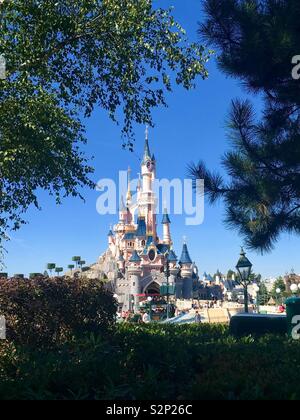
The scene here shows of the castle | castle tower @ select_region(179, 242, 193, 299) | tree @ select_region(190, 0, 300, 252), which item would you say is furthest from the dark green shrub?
castle tower @ select_region(179, 242, 193, 299)

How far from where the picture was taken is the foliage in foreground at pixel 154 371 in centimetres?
498

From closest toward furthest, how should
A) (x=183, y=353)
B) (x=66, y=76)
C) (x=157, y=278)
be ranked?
1. (x=183, y=353)
2. (x=66, y=76)
3. (x=157, y=278)

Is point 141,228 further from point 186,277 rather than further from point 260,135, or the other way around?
point 260,135

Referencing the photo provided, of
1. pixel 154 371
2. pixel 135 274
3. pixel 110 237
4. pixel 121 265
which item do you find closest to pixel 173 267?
pixel 135 274

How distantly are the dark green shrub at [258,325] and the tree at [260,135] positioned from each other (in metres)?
1.94

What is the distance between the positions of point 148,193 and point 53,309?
66.8 meters

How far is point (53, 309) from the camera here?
29.8ft

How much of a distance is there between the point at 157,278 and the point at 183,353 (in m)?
63.1

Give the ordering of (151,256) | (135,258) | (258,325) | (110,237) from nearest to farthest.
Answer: (258,325) → (135,258) → (151,256) → (110,237)

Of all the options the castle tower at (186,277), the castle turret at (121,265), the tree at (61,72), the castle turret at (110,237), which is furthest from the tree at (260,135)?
the castle turret at (110,237)

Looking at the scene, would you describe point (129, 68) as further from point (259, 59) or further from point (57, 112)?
point (259, 59)

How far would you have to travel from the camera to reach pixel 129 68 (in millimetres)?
10234

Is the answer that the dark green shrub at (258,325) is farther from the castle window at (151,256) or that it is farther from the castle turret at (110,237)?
the castle turret at (110,237)
